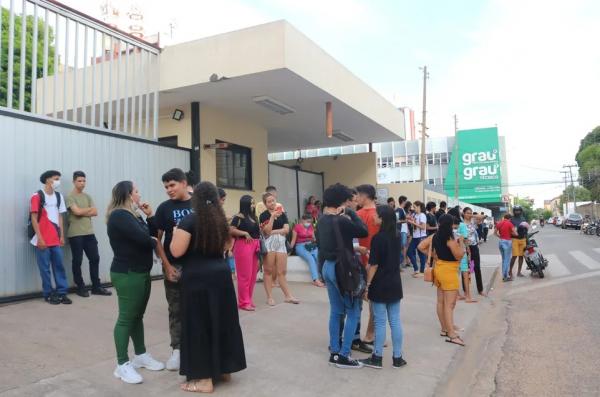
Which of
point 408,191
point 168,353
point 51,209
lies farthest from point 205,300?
point 408,191

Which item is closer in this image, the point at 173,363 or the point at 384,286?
the point at 173,363

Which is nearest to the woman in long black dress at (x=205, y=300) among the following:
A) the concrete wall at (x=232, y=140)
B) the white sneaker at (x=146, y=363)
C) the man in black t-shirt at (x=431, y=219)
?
the white sneaker at (x=146, y=363)

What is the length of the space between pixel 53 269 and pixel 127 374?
2879 mm

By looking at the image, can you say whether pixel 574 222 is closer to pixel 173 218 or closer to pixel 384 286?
pixel 384 286

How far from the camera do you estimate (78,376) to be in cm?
370

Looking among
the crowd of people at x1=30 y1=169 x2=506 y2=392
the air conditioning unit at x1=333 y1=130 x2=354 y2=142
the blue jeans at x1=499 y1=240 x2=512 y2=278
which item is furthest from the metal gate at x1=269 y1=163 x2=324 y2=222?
the crowd of people at x1=30 y1=169 x2=506 y2=392

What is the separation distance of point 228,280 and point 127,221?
36.6 inches

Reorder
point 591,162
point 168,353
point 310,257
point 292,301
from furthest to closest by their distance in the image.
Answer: point 591,162, point 310,257, point 292,301, point 168,353

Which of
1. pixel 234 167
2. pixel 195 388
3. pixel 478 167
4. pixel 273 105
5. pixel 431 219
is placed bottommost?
pixel 195 388

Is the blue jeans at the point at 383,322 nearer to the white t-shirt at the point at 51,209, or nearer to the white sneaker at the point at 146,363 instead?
the white sneaker at the point at 146,363

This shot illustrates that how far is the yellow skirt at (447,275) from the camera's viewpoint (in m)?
5.29

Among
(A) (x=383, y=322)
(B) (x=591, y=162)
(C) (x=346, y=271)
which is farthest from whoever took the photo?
(B) (x=591, y=162)

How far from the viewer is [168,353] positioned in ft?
14.6

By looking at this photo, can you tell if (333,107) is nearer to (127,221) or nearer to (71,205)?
(71,205)
